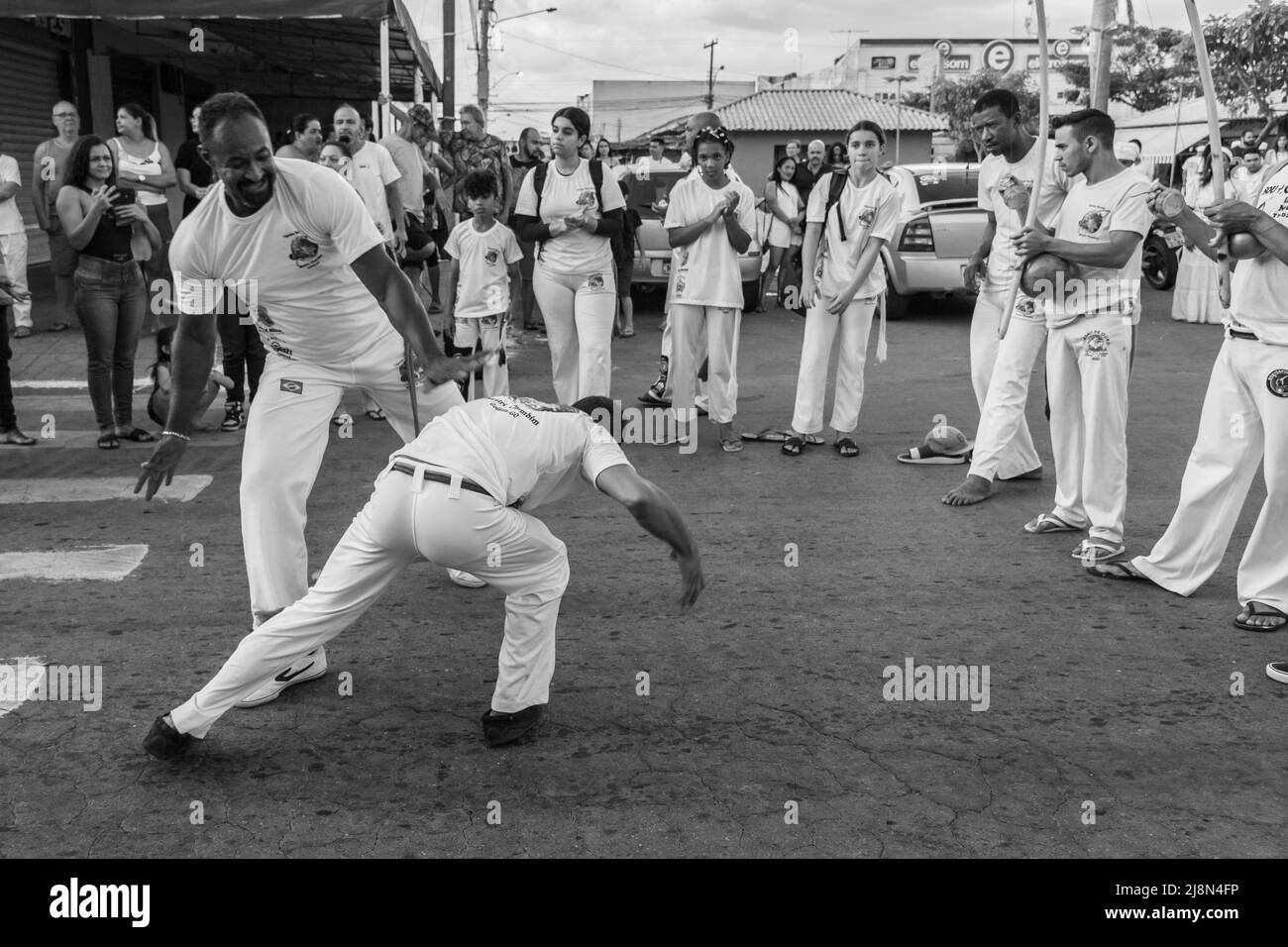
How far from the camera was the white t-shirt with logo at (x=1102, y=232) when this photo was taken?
19.6 feet

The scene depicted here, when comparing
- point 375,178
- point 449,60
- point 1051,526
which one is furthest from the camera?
point 449,60

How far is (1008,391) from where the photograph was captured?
7.20 m

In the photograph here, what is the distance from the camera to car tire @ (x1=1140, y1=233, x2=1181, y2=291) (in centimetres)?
1852

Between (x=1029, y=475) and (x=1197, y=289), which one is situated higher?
(x=1197, y=289)

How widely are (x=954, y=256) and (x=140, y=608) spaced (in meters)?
12.0

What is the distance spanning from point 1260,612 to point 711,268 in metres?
4.32

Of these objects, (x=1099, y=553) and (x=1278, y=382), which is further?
(x=1099, y=553)

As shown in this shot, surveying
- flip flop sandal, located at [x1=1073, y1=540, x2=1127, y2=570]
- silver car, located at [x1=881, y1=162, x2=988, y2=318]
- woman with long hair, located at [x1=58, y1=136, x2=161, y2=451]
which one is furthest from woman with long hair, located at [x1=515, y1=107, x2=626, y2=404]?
silver car, located at [x1=881, y1=162, x2=988, y2=318]

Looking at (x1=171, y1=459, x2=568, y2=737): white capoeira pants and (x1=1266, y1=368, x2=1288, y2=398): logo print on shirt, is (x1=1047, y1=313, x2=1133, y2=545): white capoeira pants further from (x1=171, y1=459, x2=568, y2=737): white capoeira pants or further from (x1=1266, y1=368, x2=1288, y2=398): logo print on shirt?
(x1=171, y1=459, x2=568, y2=737): white capoeira pants

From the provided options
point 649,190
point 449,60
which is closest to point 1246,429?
point 649,190

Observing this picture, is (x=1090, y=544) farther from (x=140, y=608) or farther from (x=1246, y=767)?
(x=140, y=608)

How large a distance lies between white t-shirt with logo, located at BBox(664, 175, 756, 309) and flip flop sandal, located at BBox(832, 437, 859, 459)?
1131mm

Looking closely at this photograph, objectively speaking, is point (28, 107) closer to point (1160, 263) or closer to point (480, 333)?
point (480, 333)

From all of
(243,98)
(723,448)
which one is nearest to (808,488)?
(723,448)
